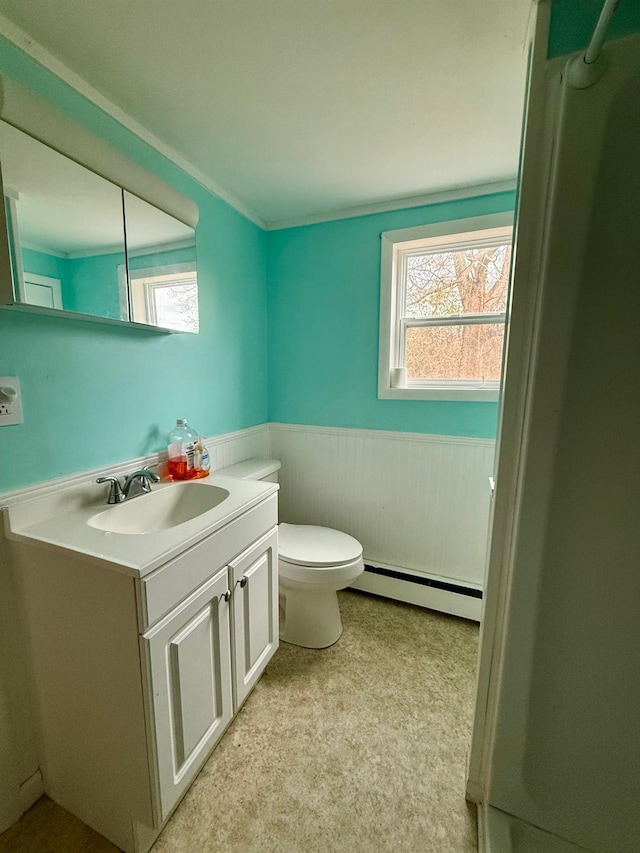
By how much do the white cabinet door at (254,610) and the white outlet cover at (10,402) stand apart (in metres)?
0.78

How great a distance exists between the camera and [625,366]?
0.76 metres

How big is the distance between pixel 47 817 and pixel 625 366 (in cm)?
200

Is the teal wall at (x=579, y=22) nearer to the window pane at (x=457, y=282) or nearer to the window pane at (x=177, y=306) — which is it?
the window pane at (x=457, y=282)

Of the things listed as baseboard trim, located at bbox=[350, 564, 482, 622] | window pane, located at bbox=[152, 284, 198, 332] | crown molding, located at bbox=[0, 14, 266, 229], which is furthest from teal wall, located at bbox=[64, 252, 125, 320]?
baseboard trim, located at bbox=[350, 564, 482, 622]

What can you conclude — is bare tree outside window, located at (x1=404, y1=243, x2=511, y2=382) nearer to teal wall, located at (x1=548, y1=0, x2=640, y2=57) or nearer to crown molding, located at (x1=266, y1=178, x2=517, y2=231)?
crown molding, located at (x1=266, y1=178, x2=517, y2=231)

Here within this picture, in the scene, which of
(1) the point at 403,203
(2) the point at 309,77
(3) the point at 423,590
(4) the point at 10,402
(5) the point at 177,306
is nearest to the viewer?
(4) the point at 10,402

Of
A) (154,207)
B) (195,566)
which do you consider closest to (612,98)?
(154,207)

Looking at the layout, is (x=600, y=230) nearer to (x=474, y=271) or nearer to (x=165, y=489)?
(x=474, y=271)

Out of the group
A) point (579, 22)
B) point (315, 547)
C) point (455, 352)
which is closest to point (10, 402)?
point (315, 547)

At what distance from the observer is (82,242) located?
108cm

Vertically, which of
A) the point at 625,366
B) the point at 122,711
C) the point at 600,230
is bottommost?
the point at 122,711

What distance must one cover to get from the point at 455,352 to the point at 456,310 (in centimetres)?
22

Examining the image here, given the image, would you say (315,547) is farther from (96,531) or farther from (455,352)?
(455,352)

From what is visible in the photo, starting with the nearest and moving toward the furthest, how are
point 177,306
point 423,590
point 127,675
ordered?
point 127,675
point 177,306
point 423,590
